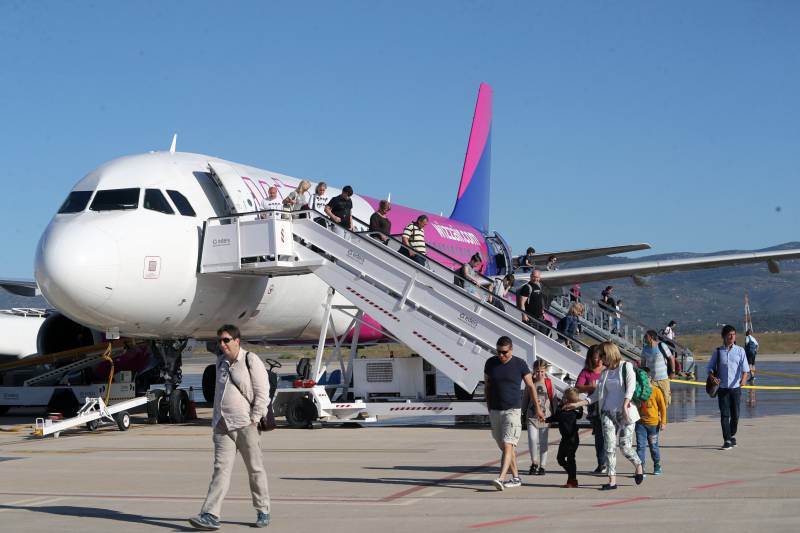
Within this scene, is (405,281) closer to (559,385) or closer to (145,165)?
(559,385)

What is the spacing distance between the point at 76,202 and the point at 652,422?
9.55 metres

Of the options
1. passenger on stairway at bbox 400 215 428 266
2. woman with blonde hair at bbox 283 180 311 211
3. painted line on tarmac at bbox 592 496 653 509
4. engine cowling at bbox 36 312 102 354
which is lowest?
painted line on tarmac at bbox 592 496 653 509

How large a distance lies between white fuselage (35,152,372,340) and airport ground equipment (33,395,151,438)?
1.20 meters

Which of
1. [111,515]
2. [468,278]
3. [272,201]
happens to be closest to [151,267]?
[272,201]

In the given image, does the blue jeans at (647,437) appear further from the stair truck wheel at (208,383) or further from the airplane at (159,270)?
the stair truck wheel at (208,383)

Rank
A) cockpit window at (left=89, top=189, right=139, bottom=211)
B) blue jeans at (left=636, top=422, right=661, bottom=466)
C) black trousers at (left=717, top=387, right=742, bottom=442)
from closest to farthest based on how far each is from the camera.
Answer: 1. blue jeans at (left=636, top=422, right=661, bottom=466)
2. black trousers at (left=717, top=387, right=742, bottom=442)
3. cockpit window at (left=89, top=189, right=139, bottom=211)

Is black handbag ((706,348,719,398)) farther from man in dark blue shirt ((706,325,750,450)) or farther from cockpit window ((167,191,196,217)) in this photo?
cockpit window ((167,191,196,217))

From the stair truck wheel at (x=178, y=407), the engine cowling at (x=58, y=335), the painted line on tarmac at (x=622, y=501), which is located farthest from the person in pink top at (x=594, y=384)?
the engine cowling at (x=58, y=335)

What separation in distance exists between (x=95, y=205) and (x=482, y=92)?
2164cm

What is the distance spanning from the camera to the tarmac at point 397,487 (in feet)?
27.9

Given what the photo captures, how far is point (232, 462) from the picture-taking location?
8.62m

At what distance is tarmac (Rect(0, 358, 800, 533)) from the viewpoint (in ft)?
27.9

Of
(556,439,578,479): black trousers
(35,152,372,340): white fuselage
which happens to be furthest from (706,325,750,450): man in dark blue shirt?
(35,152,372,340): white fuselage

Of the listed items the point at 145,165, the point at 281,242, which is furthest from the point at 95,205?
the point at 281,242
